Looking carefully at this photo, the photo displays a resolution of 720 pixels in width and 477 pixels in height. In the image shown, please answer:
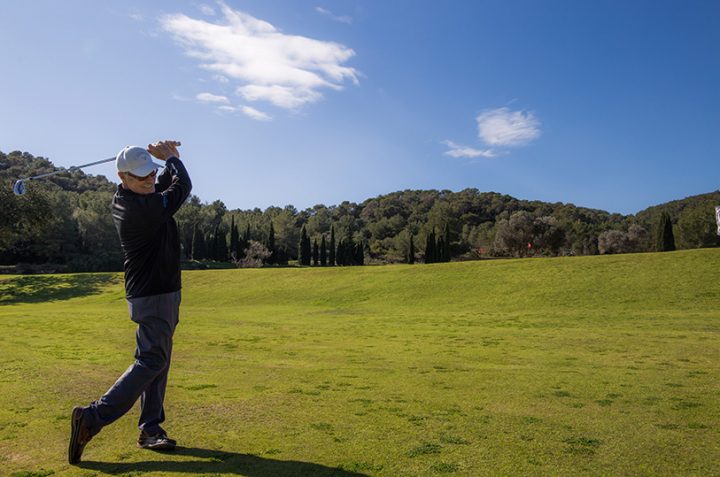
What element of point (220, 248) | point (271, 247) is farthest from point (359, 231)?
point (220, 248)

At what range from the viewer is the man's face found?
470 cm

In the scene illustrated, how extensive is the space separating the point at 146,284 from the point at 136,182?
928 mm

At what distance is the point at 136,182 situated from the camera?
4.71 meters

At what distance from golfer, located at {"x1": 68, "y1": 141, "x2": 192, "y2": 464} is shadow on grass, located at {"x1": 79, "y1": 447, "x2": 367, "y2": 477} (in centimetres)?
38

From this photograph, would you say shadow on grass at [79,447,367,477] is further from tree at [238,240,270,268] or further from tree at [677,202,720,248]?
tree at [677,202,720,248]

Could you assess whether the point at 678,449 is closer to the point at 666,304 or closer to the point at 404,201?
the point at 666,304

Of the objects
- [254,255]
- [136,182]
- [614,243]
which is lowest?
[136,182]

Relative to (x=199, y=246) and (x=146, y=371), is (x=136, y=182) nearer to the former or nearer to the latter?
(x=146, y=371)

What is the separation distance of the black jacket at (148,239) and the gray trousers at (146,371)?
122 millimetres

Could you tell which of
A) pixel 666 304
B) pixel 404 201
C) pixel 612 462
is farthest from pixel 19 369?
pixel 404 201

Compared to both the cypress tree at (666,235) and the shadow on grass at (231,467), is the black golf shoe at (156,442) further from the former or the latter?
the cypress tree at (666,235)

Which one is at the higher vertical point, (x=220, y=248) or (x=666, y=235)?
(x=666, y=235)

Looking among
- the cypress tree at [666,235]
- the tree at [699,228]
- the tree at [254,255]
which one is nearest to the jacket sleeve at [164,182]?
the cypress tree at [666,235]

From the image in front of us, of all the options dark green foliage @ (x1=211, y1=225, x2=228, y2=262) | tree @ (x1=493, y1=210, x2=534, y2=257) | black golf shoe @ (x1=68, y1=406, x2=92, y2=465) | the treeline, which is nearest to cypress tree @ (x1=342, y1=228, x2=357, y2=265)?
the treeline
